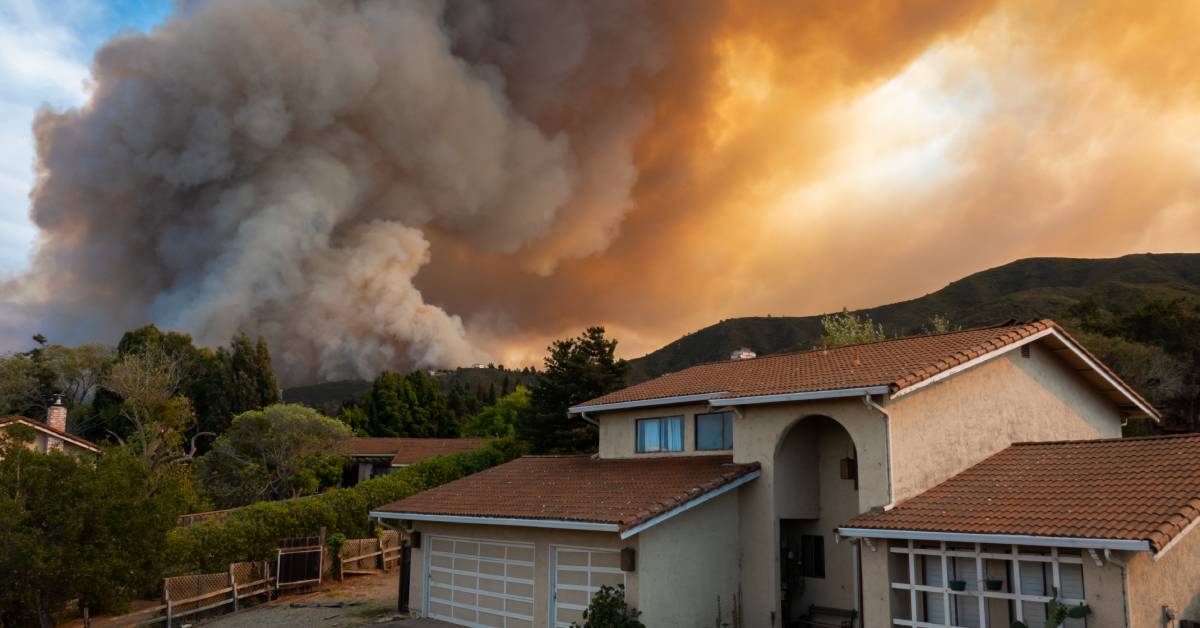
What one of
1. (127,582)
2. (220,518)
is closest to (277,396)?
(220,518)

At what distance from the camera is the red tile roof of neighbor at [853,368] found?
15594 millimetres

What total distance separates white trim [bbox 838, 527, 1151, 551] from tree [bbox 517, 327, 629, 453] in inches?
1074

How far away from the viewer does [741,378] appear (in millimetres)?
20797

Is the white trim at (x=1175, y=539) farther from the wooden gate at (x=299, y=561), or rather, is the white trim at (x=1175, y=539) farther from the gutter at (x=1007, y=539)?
the wooden gate at (x=299, y=561)

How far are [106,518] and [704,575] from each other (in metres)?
14.5

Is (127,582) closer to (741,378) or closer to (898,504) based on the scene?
(741,378)

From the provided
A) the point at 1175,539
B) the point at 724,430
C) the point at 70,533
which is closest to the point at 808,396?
the point at 724,430

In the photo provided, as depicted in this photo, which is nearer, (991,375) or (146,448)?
(991,375)

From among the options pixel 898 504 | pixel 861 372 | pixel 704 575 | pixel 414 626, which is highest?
pixel 861 372

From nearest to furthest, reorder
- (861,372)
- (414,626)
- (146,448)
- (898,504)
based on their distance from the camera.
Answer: (898,504) < (861,372) < (414,626) < (146,448)

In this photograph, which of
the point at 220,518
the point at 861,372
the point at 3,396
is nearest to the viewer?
the point at 861,372

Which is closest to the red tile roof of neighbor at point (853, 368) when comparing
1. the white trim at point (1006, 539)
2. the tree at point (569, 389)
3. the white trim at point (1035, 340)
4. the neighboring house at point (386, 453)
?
the white trim at point (1035, 340)

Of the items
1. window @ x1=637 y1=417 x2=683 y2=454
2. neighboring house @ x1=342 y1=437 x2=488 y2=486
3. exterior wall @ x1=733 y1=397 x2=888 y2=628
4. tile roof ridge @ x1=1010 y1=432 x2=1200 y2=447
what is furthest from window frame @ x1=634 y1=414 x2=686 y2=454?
neighboring house @ x1=342 y1=437 x2=488 y2=486

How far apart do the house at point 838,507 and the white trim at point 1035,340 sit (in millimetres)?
60
